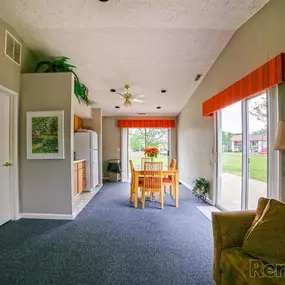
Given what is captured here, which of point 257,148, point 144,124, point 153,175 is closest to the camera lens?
point 257,148

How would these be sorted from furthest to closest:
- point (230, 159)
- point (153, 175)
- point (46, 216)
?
point (153, 175)
point (230, 159)
point (46, 216)

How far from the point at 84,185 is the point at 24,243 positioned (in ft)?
9.40

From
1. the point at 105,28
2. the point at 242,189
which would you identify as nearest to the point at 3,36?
the point at 105,28

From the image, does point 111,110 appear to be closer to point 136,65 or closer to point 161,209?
point 136,65

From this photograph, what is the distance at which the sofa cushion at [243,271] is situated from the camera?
1.21 metres

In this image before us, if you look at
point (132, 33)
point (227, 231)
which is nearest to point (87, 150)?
point (132, 33)

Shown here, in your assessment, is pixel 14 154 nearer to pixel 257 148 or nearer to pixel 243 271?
pixel 243 271

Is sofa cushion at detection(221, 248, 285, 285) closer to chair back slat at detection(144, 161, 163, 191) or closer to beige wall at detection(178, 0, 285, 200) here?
beige wall at detection(178, 0, 285, 200)

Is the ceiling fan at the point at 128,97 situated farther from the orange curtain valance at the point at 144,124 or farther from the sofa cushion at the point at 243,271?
the sofa cushion at the point at 243,271

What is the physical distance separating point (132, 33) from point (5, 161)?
2.84 meters

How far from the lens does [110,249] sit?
240cm

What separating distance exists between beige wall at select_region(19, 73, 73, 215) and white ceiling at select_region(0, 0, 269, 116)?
670 millimetres

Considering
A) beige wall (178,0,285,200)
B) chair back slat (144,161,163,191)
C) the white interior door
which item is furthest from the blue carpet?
beige wall (178,0,285,200)

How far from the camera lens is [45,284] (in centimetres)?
178
